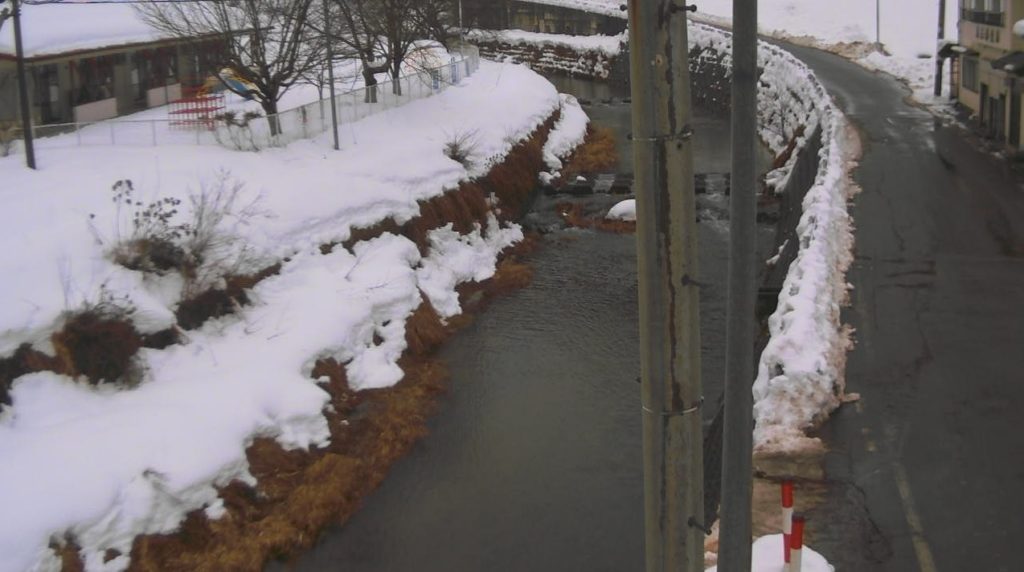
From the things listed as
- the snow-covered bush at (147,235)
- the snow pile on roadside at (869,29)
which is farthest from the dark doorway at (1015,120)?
the snow-covered bush at (147,235)

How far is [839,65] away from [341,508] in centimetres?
3306

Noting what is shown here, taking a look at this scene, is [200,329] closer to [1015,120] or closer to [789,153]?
[789,153]

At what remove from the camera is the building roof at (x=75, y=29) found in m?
21.8

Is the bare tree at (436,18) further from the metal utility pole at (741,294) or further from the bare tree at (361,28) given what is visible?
the metal utility pole at (741,294)

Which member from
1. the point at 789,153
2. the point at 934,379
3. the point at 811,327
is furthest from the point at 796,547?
the point at 789,153

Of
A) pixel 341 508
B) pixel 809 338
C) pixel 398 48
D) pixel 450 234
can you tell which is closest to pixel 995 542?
pixel 809 338

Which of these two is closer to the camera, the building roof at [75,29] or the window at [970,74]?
the building roof at [75,29]

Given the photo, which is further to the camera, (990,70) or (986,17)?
(986,17)

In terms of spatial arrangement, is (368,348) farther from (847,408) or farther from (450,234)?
(847,408)

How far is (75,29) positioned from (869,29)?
3600 centimetres

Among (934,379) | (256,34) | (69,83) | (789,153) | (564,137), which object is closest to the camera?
(934,379)

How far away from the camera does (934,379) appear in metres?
11.2

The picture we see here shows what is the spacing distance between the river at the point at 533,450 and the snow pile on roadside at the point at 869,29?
19.2m

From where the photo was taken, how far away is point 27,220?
14.0 m
